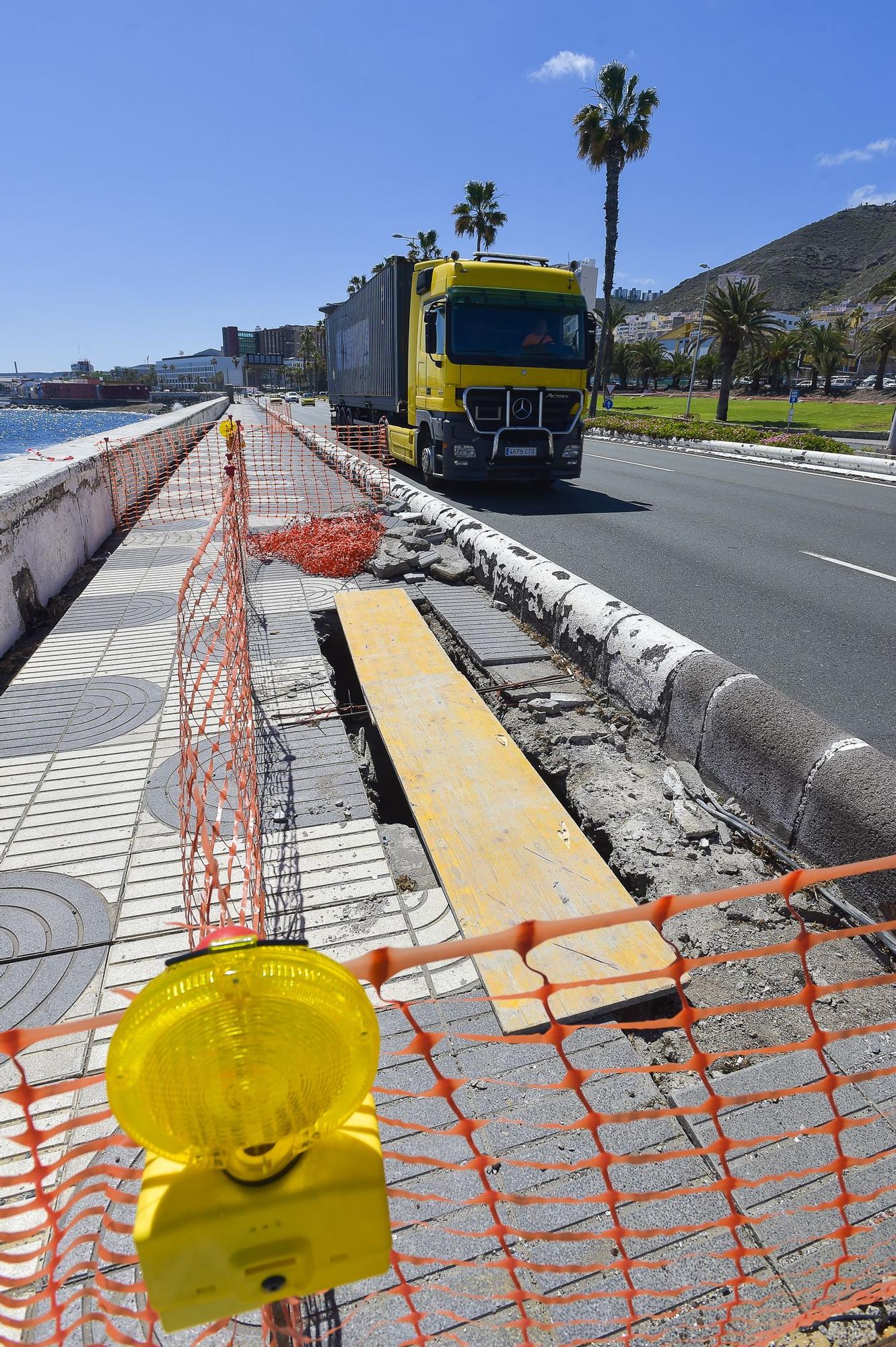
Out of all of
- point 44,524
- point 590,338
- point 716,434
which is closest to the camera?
point 44,524

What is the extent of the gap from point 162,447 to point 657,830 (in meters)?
16.9

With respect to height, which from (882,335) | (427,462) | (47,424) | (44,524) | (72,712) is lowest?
(72,712)

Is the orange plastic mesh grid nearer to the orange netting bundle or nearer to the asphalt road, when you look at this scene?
the orange netting bundle

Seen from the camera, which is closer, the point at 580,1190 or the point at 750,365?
the point at 580,1190

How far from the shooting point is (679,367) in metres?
77.2

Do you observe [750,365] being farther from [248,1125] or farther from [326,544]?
[248,1125]

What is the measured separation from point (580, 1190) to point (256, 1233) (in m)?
1.58

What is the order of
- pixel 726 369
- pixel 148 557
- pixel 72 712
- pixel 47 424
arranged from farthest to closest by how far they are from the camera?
pixel 47 424 → pixel 726 369 → pixel 148 557 → pixel 72 712

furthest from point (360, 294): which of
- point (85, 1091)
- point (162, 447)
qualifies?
point (85, 1091)

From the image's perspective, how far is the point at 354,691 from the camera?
655 centimetres

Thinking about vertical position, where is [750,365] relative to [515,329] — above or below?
above

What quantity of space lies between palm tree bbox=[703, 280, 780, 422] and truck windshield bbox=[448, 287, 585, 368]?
28.5 m

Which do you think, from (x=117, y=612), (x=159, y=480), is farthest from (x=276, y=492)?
(x=117, y=612)

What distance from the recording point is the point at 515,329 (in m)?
12.2
